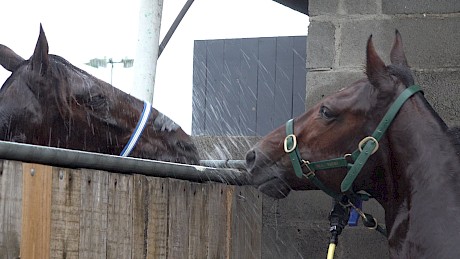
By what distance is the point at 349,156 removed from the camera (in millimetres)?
3955

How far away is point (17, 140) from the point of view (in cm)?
427

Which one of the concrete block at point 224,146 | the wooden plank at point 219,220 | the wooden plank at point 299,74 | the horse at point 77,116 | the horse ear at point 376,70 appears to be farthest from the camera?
the wooden plank at point 299,74

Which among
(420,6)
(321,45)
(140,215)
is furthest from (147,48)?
(140,215)

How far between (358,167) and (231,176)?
1.13 metres

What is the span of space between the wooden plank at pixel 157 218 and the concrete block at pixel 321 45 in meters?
1.50

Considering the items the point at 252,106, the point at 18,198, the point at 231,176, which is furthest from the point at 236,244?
the point at 252,106

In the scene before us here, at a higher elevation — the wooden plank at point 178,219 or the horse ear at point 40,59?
the horse ear at point 40,59

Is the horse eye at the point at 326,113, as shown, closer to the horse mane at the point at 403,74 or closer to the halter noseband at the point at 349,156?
the halter noseband at the point at 349,156

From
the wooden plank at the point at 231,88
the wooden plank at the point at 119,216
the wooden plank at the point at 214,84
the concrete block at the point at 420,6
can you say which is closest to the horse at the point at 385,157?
the wooden plank at the point at 119,216

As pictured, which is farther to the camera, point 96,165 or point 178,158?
point 178,158

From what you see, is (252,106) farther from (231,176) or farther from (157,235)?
(157,235)

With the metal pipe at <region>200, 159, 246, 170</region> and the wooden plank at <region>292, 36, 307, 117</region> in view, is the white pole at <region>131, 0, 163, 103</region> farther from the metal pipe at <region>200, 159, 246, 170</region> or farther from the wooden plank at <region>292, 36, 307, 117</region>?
the wooden plank at <region>292, 36, 307, 117</region>

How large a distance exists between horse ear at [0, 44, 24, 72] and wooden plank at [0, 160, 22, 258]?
5.26 feet

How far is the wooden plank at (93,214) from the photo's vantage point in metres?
3.59
